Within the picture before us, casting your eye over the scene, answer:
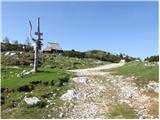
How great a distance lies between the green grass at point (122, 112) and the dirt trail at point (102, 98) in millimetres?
250

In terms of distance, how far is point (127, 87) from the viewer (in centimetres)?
2603

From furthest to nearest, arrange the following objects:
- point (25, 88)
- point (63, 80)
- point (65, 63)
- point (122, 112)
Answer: point (65, 63) < point (63, 80) < point (25, 88) < point (122, 112)

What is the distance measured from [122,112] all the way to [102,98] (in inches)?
120

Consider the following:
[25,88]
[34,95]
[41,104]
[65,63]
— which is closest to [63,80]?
[25,88]

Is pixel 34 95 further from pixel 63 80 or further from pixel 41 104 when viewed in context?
pixel 63 80

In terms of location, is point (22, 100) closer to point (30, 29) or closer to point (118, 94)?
point (118, 94)

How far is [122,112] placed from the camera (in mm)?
20312

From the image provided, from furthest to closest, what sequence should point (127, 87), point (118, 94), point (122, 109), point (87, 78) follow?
point (87, 78) → point (127, 87) → point (118, 94) → point (122, 109)

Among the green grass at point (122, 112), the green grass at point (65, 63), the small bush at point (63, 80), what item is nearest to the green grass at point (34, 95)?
the small bush at point (63, 80)

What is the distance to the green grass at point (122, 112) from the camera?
64.6 feet

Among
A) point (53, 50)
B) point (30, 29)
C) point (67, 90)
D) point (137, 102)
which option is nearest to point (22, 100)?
point (67, 90)

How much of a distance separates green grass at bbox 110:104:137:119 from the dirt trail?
25 centimetres

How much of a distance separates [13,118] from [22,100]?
2.72 meters

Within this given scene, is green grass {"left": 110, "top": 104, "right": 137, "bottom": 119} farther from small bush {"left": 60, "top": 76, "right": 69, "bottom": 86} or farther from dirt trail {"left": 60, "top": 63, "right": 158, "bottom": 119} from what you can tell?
small bush {"left": 60, "top": 76, "right": 69, "bottom": 86}
